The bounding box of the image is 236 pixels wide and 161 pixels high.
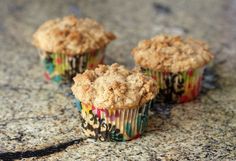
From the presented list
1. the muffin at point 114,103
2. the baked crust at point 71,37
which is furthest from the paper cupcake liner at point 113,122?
the baked crust at point 71,37

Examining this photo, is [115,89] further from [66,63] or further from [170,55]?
[66,63]

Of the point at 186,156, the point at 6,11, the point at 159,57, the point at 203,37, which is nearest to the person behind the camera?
the point at 186,156

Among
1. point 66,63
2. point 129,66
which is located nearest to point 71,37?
point 66,63

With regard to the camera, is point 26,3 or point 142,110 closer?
point 142,110

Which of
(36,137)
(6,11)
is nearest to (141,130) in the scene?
(36,137)

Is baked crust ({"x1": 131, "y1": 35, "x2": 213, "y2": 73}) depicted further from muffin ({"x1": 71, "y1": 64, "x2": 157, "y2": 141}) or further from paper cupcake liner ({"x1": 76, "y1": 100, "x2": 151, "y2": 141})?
paper cupcake liner ({"x1": 76, "y1": 100, "x2": 151, "y2": 141})

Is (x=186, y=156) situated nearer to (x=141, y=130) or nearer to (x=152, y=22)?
(x=141, y=130)

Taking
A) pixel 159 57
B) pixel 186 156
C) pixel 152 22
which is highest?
pixel 152 22
